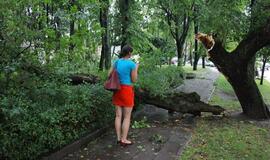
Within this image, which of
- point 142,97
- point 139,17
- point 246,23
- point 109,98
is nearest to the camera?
point 109,98

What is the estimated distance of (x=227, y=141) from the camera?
27.6ft

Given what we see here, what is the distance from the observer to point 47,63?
7809mm

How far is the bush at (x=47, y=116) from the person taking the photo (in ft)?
18.0

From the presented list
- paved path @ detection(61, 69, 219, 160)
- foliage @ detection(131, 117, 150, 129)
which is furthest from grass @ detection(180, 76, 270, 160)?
foliage @ detection(131, 117, 150, 129)

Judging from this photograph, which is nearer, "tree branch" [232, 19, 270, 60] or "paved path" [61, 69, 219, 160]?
"paved path" [61, 69, 219, 160]

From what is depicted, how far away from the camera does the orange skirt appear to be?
24.1 feet

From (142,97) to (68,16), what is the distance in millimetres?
2803

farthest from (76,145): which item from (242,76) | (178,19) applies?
(178,19)

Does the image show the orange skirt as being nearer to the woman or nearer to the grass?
the woman

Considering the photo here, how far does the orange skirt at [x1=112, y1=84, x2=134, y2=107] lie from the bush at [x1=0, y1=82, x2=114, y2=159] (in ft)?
1.92

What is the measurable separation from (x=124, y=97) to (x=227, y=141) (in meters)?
2.70

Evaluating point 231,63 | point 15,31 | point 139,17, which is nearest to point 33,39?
point 15,31

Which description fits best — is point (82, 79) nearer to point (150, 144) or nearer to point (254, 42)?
point (150, 144)

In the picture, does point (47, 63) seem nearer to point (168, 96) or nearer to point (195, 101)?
point (168, 96)
